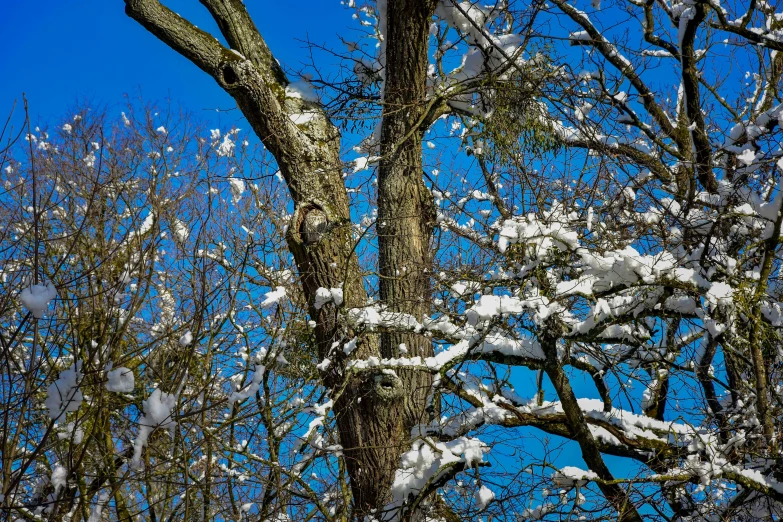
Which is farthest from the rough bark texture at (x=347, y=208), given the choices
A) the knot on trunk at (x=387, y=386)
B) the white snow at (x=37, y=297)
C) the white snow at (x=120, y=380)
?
the white snow at (x=37, y=297)

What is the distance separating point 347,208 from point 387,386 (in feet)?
5.18

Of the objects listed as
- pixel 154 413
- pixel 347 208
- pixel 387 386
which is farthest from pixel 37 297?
pixel 347 208

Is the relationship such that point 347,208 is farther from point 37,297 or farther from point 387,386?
point 37,297

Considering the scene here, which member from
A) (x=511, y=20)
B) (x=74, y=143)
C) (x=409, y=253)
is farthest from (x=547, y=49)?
(x=74, y=143)

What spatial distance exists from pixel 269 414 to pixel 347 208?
2106mm

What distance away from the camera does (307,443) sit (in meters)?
4.89

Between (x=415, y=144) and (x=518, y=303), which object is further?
(x=415, y=144)

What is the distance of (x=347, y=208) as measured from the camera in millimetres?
5629

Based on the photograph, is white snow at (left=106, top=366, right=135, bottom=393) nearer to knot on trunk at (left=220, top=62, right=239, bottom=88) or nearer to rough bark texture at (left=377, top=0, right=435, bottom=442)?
rough bark texture at (left=377, top=0, right=435, bottom=442)

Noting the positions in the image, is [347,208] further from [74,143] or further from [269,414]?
[74,143]

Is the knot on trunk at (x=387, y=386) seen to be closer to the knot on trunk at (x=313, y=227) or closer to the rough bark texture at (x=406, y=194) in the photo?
the rough bark texture at (x=406, y=194)

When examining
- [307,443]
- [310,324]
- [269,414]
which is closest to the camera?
[307,443]

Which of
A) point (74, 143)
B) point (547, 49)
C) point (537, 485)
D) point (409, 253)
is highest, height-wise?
point (74, 143)

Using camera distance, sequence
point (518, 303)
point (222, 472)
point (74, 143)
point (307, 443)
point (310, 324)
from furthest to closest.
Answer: point (74, 143)
point (222, 472)
point (310, 324)
point (307, 443)
point (518, 303)
